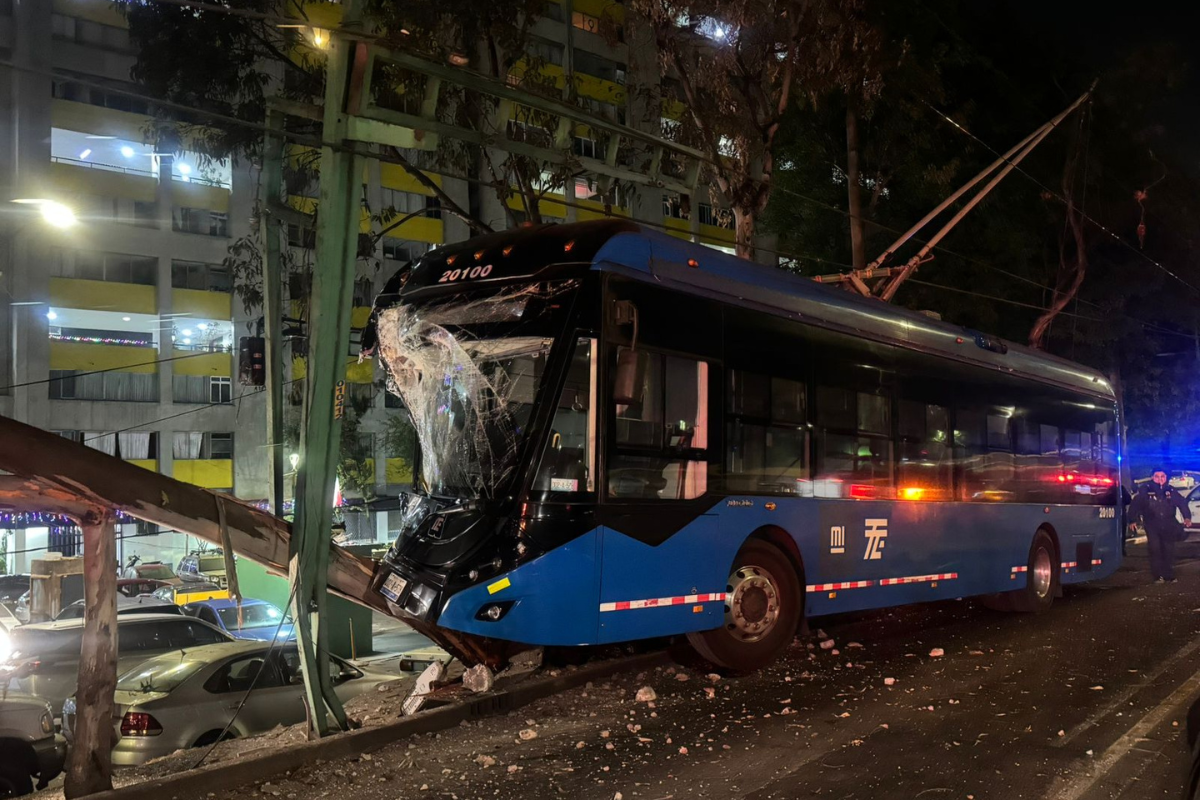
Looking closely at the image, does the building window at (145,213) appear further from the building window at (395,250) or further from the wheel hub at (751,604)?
the wheel hub at (751,604)

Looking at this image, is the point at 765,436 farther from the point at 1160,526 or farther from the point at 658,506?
the point at 1160,526

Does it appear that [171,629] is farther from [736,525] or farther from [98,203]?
[98,203]

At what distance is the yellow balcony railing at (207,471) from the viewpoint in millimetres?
35844

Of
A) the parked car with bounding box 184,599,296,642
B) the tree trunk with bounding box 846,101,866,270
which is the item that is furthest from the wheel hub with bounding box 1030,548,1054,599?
the parked car with bounding box 184,599,296,642

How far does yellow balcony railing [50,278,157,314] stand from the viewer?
111 ft

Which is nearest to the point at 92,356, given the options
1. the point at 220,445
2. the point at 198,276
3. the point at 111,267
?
the point at 111,267

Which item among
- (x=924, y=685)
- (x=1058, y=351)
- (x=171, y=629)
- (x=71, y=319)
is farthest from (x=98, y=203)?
(x=924, y=685)

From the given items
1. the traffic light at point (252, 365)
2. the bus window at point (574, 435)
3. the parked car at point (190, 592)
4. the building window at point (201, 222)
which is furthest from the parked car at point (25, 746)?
the building window at point (201, 222)

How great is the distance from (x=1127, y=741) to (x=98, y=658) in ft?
21.9

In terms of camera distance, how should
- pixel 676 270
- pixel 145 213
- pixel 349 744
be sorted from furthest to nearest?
1. pixel 145 213
2. pixel 676 270
3. pixel 349 744

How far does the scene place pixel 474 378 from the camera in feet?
25.3

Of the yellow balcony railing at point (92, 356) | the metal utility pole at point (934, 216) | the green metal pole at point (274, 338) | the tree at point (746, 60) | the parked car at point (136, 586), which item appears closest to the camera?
the green metal pole at point (274, 338)

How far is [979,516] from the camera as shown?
1197cm

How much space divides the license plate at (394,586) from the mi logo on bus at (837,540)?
4.15m
